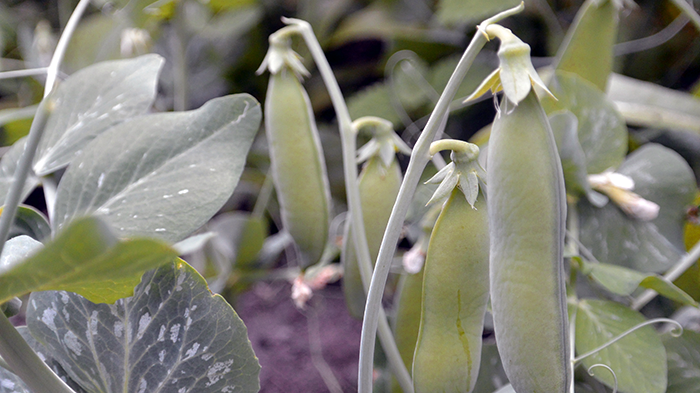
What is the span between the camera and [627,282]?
42 cm

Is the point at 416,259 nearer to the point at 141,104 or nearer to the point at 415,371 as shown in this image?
the point at 415,371

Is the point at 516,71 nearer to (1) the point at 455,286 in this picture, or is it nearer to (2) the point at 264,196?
(1) the point at 455,286

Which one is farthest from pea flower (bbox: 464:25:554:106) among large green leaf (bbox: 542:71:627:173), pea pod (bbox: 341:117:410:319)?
large green leaf (bbox: 542:71:627:173)

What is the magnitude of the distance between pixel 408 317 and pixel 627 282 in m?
0.20

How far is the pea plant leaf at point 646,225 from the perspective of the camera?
1.78ft

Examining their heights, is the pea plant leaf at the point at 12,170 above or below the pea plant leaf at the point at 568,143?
above

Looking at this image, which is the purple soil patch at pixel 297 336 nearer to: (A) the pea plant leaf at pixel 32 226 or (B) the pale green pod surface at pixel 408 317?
(B) the pale green pod surface at pixel 408 317

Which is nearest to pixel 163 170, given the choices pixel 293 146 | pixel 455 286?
pixel 293 146

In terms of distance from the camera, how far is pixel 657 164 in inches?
22.4

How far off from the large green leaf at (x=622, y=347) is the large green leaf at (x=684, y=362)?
0.05 m

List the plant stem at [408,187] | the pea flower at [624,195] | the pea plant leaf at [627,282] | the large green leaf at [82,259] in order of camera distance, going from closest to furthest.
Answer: the large green leaf at [82,259] < the plant stem at [408,187] < the pea plant leaf at [627,282] < the pea flower at [624,195]

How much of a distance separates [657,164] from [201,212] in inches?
19.5

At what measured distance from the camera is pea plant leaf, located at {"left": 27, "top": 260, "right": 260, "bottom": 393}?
14.2 inches

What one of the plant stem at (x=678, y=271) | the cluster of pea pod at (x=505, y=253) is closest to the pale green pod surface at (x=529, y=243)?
the cluster of pea pod at (x=505, y=253)
